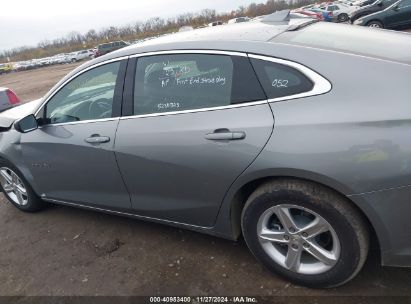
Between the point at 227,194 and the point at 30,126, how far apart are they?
2.11 meters

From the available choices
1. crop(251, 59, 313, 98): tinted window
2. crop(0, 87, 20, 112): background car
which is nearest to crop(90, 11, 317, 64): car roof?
crop(251, 59, 313, 98): tinted window

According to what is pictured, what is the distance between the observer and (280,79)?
2.52 metres

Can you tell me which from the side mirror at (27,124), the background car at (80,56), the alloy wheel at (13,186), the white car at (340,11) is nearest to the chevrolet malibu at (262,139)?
the side mirror at (27,124)

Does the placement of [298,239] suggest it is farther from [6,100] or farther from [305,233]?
[6,100]

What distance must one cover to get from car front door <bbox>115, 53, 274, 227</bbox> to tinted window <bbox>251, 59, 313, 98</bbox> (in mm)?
55

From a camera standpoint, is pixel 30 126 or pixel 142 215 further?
pixel 30 126

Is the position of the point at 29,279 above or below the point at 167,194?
below

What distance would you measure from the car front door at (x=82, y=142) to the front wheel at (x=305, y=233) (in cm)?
124

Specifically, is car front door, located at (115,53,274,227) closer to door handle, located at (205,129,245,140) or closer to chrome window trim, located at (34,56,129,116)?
door handle, located at (205,129,245,140)

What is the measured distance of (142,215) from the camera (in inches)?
134

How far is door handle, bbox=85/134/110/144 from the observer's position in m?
3.23

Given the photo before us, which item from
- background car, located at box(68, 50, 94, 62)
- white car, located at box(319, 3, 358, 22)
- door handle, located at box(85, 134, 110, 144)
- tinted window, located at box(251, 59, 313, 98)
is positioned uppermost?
tinted window, located at box(251, 59, 313, 98)

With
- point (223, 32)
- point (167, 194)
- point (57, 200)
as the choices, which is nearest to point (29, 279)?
point (57, 200)

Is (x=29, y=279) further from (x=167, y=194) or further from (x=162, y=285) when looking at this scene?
(x=167, y=194)
